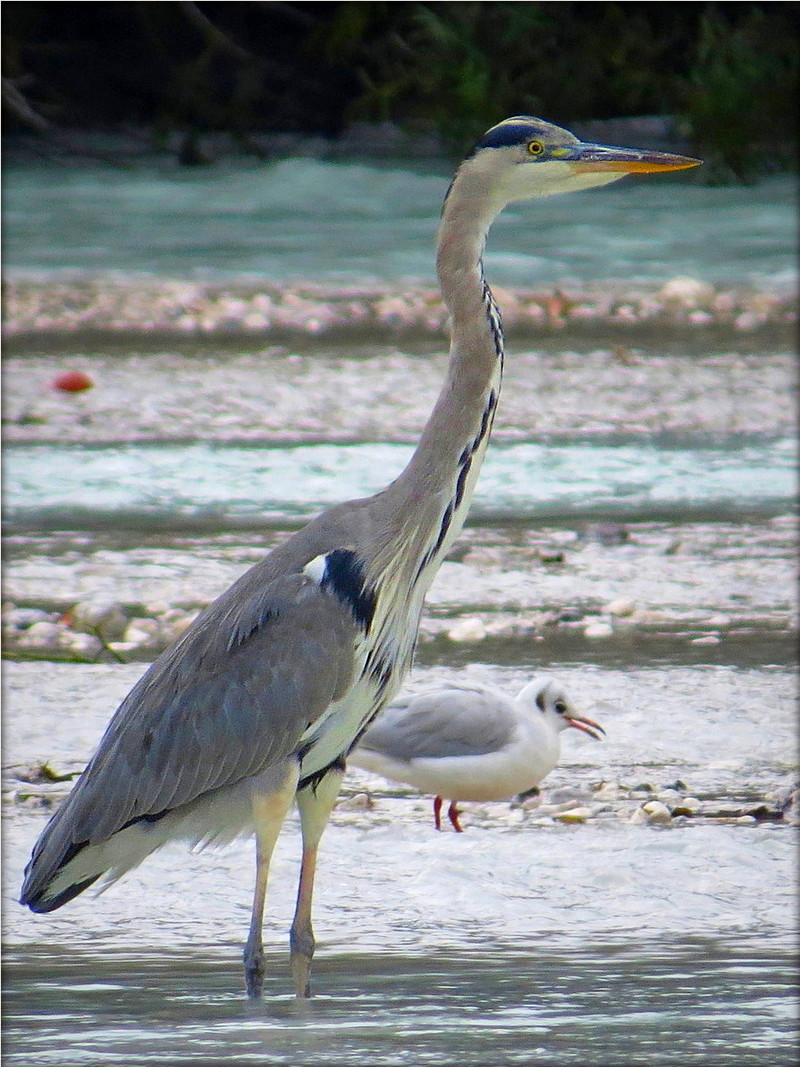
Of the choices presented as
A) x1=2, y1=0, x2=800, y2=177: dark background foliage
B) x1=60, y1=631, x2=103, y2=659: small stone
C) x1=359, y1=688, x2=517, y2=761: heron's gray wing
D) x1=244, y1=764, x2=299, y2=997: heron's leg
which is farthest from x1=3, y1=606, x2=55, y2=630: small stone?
x1=2, y1=0, x2=800, y2=177: dark background foliage

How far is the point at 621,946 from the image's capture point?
12.5 ft

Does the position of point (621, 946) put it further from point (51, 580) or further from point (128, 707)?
point (51, 580)

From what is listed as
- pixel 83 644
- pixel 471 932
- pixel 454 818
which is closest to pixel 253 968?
pixel 471 932

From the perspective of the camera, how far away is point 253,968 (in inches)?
143

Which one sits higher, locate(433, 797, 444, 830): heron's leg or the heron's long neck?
the heron's long neck

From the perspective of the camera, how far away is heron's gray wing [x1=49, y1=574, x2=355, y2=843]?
3779 mm

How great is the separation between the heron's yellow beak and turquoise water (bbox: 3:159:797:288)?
9.39m

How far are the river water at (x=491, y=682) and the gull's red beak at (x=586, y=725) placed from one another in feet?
0.26

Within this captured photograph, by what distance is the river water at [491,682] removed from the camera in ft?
11.1

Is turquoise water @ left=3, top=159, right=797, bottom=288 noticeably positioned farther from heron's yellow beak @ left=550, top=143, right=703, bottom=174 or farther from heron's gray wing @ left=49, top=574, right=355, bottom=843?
heron's gray wing @ left=49, top=574, right=355, bottom=843

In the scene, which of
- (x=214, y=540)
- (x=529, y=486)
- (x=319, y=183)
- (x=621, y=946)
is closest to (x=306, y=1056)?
(x=621, y=946)

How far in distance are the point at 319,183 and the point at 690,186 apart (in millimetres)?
3825

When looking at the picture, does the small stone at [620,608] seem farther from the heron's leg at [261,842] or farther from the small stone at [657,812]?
the heron's leg at [261,842]

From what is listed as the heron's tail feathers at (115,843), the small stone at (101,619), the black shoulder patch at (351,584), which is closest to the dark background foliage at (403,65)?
the small stone at (101,619)
